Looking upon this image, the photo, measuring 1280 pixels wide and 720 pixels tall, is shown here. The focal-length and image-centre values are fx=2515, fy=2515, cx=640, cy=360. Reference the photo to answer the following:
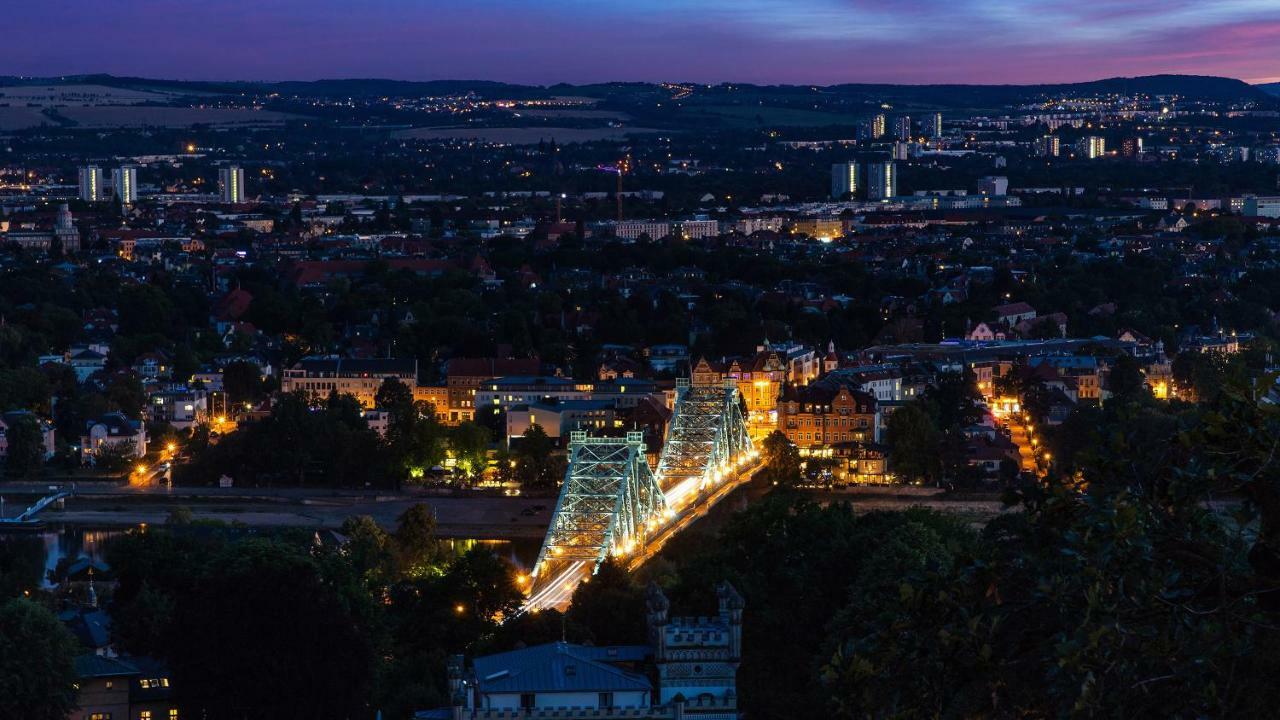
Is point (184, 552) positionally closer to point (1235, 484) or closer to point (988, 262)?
point (1235, 484)

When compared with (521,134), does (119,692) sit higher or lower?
higher

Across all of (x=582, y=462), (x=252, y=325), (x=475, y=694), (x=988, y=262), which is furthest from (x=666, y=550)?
(x=988, y=262)

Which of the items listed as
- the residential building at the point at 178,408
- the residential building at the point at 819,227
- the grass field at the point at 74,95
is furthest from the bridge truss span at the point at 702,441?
the grass field at the point at 74,95

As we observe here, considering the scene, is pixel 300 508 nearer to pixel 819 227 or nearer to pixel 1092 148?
pixel 819 227

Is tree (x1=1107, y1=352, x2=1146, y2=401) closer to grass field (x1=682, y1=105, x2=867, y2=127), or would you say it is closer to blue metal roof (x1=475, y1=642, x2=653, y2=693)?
blue metal roof (x1=475, y1=642, x2=653, y2=693)

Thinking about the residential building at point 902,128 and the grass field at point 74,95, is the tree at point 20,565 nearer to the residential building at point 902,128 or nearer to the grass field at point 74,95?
the residential building at point 902,128

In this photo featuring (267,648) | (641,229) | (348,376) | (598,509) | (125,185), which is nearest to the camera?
(267,648)

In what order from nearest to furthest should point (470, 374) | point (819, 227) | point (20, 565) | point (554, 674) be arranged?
point (554, 674) → point (20, 565) → point (470, 374) → point (819, 227)

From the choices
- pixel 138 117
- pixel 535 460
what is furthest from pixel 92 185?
pixel 535 460
